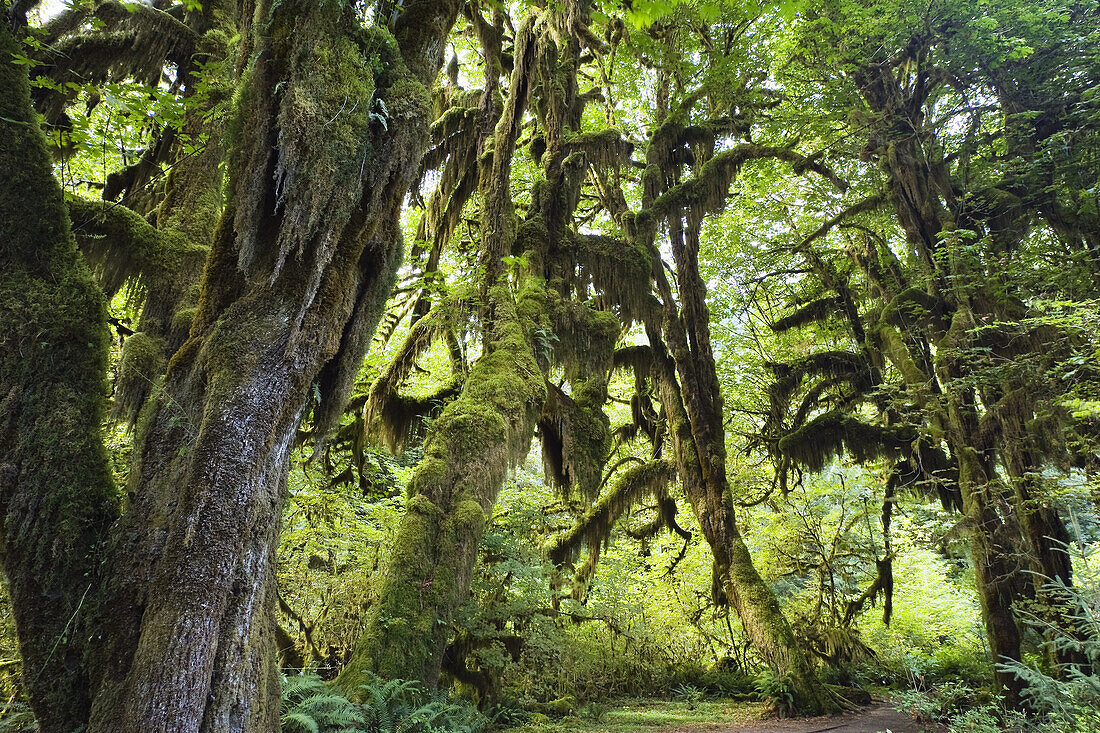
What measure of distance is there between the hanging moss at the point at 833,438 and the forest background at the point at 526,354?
0.06 meters

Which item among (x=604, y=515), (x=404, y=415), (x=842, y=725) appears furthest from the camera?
(x=604, y=515)

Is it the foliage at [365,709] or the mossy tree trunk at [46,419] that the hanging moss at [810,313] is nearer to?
the foliage at [365,709]

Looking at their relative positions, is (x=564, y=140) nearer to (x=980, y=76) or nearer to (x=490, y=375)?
(x=490, y=375)

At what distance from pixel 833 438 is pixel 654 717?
17.3 feet

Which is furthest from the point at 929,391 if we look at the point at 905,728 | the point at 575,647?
the point at 575,647

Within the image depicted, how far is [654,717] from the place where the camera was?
27.7 feet

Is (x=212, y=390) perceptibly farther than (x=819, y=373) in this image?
No

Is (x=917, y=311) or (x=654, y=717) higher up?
(x=917, y=311)

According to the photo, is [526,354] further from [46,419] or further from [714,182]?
[714,182]

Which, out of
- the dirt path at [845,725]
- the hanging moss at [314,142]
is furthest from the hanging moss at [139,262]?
the dirt path at [845,725]

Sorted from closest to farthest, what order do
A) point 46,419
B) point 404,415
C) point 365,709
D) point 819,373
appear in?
point 46,419 < point 365,709 < point 404,415 < point 819,373

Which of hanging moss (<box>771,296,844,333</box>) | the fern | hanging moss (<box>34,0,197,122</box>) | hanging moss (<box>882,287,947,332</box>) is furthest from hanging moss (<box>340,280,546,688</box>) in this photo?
hanging moss (<box>771,296,844,333</box>)

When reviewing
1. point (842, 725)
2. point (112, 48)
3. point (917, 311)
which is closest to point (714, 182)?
point (917, 311)

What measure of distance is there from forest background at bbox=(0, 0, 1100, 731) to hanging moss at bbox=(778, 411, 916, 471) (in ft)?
0.20
